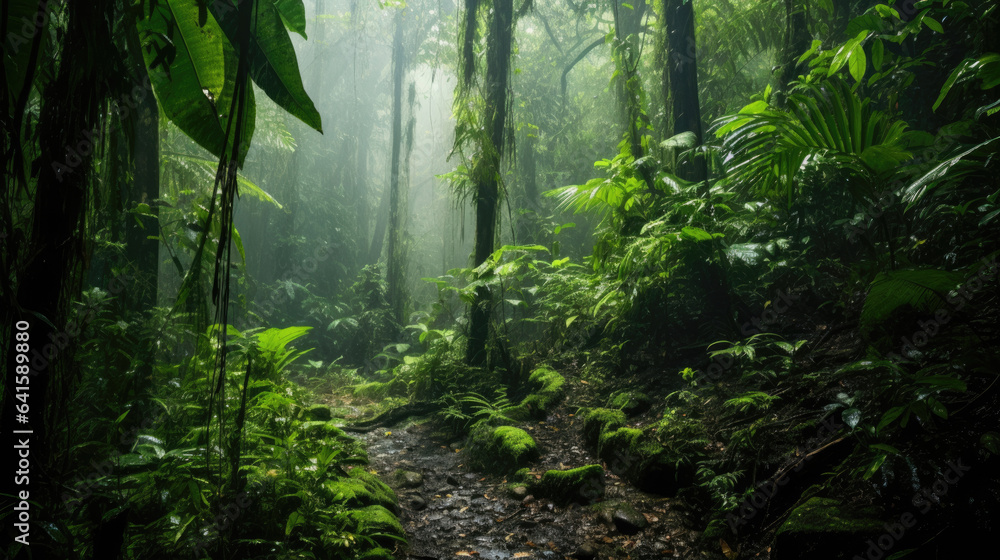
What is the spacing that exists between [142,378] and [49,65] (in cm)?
220

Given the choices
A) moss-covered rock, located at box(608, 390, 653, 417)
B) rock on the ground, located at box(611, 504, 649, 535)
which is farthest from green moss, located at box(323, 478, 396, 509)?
moss-covered rock, located at box(608, 390, 653, 417)

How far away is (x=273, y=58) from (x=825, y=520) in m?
2.77

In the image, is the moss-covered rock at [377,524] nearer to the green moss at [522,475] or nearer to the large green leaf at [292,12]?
the green moss at [522,475]

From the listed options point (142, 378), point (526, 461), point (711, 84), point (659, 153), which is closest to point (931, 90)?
point (659, 153)

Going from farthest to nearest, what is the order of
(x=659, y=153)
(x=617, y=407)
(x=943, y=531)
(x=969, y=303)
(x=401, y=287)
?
(x=401, y=287) → (x=659, y=153) → (x=617, y=407) → (x=969, y=303) → (x=943, y=531)

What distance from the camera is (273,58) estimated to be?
1.43 meters

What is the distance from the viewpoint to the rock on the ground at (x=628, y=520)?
262 cm

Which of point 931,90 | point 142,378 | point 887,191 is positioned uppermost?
point 931,90

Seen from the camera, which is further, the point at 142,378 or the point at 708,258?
the point at 708,258

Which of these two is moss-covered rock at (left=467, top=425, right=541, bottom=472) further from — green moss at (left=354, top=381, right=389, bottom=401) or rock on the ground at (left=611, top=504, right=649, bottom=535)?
green moss at (left=354, top=381, right=389, bottom=401)

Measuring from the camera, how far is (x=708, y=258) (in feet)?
14.4

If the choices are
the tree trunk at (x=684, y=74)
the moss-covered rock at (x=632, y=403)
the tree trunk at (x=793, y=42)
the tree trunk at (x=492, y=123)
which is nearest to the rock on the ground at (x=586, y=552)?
the moss-covered rock at (x=632, y=403)

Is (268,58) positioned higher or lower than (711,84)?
lower

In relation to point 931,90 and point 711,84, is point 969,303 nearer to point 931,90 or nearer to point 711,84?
point 931,90
